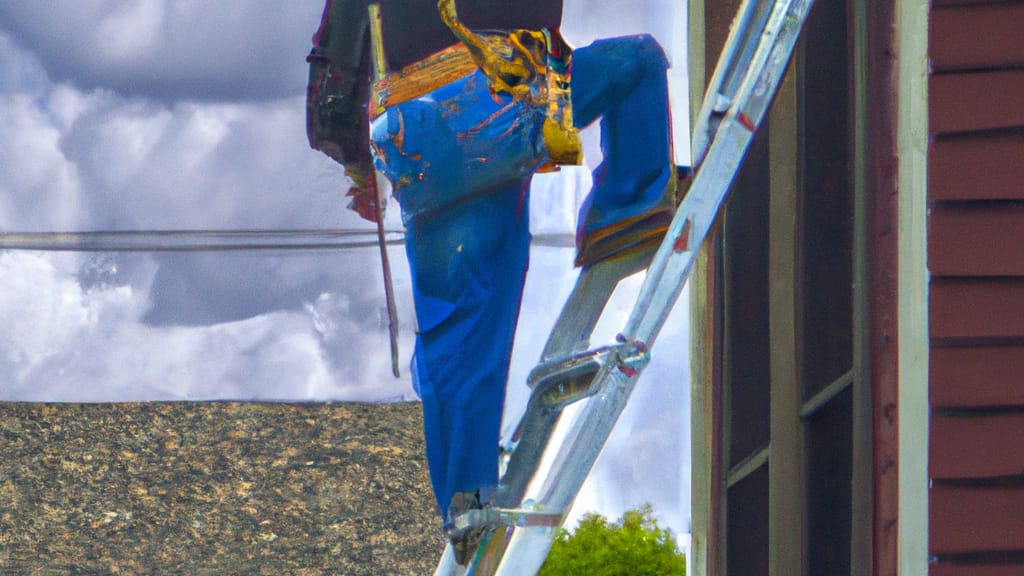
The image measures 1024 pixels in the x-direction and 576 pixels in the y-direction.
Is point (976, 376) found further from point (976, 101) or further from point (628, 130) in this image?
point (628, 130)

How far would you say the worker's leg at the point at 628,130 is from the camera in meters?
2.57

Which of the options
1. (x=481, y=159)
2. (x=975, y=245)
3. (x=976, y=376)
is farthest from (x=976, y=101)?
(x=481, y=159)

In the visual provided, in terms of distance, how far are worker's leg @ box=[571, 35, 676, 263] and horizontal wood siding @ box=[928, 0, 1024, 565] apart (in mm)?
501

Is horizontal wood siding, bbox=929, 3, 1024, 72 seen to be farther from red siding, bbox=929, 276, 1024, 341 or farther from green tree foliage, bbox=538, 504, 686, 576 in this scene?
green tree foliage, bbox=538, 504, 686, 576

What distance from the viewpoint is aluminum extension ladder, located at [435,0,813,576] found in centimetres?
220

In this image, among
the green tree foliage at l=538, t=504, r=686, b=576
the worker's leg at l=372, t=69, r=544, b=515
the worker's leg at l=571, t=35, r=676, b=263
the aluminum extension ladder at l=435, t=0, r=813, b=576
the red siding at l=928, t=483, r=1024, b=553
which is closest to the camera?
the aluminum extension ladder at l=435, t=0, r=813, b=576

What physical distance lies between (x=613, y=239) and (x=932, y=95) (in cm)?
65

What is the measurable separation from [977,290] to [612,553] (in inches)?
153

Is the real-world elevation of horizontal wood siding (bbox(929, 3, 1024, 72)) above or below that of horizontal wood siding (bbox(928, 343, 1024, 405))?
above

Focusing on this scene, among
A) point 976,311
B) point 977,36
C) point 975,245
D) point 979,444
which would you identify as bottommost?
point 979,444

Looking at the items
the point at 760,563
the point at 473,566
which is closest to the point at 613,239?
the point at 473,566

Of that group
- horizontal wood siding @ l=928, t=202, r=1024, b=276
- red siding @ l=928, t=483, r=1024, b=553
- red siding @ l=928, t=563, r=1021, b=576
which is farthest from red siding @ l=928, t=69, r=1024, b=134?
red siding @ l=928, t=563, r=1021, b=576

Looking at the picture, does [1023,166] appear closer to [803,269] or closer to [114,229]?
[803,269]

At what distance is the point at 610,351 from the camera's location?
7.36 feet
